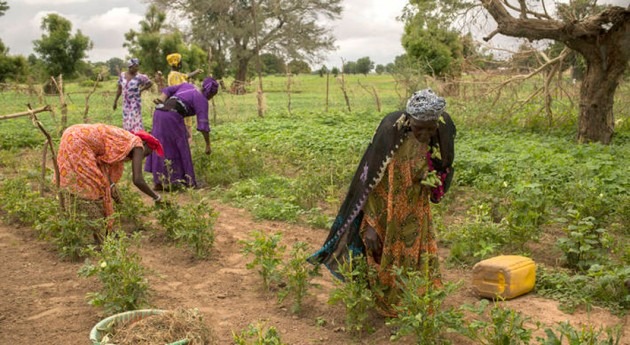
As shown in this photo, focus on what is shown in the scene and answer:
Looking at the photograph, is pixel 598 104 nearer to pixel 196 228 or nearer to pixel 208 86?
pixel 208 86

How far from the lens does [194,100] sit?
7281 mm

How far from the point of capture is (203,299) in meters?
4.08

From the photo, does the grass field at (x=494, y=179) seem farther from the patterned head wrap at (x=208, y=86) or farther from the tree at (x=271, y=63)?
the tree at (x=271, y=63)

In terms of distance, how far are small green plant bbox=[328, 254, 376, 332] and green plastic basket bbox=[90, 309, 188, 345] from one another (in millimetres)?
966

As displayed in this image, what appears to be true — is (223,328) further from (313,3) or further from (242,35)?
(313,3)

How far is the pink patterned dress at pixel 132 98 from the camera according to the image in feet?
28.9

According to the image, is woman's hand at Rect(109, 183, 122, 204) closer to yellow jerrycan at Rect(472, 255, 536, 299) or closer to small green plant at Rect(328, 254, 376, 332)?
small green plant at Rect(328, 254, 376, 332)

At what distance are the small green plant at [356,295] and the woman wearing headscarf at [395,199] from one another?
0.08 metres

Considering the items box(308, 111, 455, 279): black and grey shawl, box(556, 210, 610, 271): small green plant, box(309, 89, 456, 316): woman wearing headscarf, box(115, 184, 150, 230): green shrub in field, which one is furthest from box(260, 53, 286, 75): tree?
box(309, 89, 456, 316): woman wearing headscarf

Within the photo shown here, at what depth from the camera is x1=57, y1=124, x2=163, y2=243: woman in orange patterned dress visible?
4.65 metres

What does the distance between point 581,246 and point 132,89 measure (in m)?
6.79

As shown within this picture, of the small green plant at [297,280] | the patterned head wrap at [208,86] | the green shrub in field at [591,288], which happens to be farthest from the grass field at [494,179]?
the small green plant at [297,280]

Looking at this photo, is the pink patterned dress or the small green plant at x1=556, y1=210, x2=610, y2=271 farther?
the pink patterned dress

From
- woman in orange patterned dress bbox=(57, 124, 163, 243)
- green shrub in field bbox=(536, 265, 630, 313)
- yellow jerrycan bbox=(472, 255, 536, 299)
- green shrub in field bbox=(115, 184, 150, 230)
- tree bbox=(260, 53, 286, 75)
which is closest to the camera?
green shrub in field bbox=(536, 265, 630, 313)
